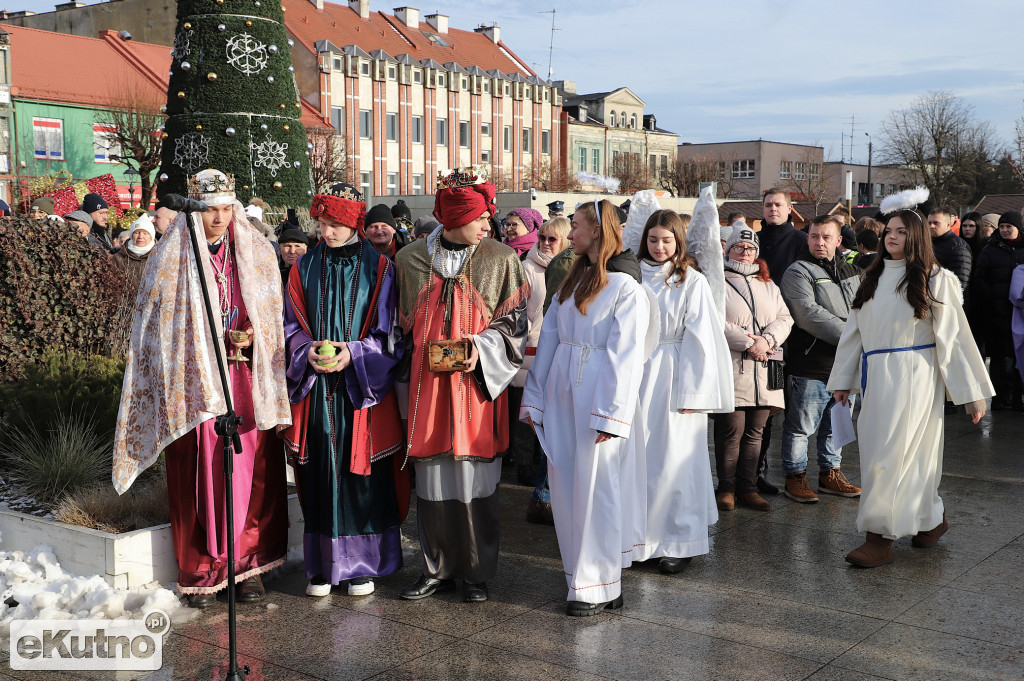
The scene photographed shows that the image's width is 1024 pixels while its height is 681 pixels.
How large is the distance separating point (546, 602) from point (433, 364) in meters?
1.37

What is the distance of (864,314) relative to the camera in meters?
6.09

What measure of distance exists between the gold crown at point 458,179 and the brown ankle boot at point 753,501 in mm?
3241

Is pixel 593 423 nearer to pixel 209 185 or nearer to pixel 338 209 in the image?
pixel 338 209

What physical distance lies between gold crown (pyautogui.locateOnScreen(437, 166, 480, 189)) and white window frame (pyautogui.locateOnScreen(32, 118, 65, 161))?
120ft

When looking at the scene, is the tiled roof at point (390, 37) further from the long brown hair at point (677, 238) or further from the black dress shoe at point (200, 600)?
the black dress shoe at point (200, 600)

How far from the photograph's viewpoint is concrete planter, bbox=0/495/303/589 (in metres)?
5.17

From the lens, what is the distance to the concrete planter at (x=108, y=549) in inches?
203

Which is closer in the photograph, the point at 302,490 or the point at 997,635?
the point at 997,635

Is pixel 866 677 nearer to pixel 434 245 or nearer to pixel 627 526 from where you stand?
pixel 627 526

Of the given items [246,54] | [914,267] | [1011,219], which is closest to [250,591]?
[914,267]

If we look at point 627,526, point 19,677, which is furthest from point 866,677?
point 19,677

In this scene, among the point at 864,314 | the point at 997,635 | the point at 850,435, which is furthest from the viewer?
the point at 850,435

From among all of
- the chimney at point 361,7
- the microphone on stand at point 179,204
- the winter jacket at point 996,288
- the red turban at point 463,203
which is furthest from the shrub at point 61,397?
the chimney at point 361,7

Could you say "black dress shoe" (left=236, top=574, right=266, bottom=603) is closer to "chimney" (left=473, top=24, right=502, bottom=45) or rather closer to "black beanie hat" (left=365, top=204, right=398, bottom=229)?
"black beanie hat" (left=365, top=204, right=398, bottom=229)
